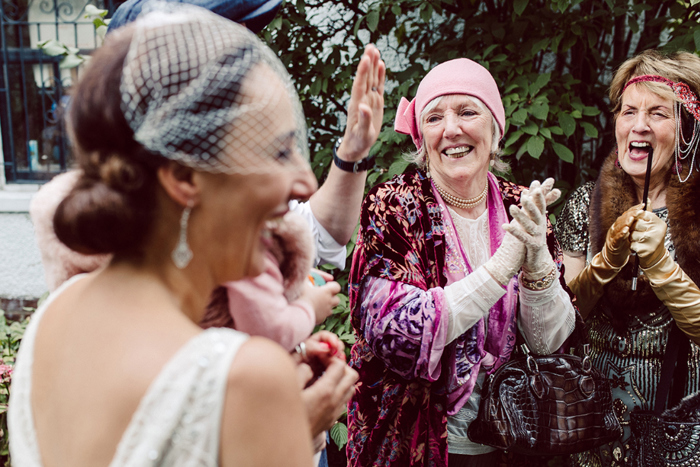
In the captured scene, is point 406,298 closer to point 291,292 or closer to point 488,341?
point 488,341

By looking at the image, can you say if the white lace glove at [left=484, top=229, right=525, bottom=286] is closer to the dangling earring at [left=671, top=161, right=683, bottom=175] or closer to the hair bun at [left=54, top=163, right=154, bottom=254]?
the dangling earring at [left=671, top=161, right=683, bottom=175]

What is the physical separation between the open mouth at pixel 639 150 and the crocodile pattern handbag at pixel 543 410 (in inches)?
38.2

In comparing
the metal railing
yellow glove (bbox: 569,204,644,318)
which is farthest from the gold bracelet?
the metal railing

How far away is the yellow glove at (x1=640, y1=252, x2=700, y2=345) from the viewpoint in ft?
6.72

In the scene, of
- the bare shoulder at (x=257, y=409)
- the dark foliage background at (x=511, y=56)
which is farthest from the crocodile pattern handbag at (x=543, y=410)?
the bare shoulder at (x=257, y=409)

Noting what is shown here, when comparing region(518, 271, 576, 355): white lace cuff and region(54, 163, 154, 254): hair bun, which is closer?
region(54, 163, 154, 254): hair bun

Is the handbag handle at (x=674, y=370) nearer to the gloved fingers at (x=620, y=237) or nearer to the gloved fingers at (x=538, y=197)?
the gloved fingers at (x=620, y=237)

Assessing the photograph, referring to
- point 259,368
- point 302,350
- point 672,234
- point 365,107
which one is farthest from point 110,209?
point 672,234

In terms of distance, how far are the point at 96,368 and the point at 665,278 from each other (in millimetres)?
2036

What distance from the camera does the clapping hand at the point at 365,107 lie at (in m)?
1.39

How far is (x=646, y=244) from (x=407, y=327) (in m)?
1.04

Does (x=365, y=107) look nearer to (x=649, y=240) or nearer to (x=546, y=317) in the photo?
(x=546, y=317)

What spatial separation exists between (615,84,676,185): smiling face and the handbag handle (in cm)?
64

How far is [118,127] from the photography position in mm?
769
